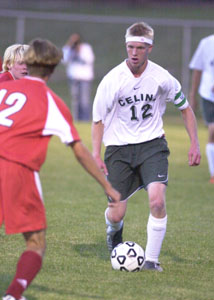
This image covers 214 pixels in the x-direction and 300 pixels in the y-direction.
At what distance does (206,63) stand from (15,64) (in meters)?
5.86

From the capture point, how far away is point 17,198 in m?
4.68

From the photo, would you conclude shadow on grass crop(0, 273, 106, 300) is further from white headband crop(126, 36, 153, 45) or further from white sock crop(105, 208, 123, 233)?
white headband crop(126, 36, 153, 45)

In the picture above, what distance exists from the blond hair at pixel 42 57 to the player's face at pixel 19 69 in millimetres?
1466

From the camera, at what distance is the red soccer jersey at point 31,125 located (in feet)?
15.4

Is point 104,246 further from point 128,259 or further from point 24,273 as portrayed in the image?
point 24,273

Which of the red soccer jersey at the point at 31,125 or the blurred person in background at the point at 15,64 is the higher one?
the red soccer jersey at the point at 31,125

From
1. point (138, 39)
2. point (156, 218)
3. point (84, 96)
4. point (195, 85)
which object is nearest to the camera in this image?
point (156, 218)

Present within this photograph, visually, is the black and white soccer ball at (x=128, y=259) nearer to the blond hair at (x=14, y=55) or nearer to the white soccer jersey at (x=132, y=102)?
the white soccer jersey at (x=132, y=102)

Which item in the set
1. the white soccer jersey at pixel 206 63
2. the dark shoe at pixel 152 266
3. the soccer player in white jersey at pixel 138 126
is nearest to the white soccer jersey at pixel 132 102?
the soccer player in white jersey at pixel 138 126

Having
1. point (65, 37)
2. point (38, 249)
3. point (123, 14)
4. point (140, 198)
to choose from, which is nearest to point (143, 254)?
point (38, 249)

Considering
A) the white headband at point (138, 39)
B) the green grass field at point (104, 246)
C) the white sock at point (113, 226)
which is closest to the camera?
the green grass field at point (104, 246)

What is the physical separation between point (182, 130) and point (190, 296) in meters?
14.2

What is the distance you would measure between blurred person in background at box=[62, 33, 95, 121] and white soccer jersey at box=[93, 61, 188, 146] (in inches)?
524

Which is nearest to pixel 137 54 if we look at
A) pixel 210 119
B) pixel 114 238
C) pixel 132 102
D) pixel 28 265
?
pixel 132 102
